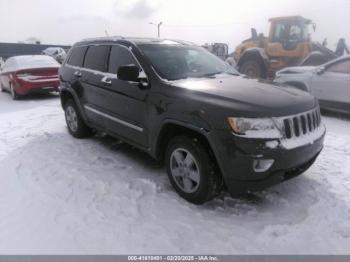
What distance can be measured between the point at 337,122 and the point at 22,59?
9.88 m

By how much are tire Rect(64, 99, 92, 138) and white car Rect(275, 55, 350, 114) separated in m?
5.60

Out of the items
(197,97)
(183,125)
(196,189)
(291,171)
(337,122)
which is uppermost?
(197,97)

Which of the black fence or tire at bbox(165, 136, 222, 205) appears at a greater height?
tire at bbox(165, 136, 222, 205)

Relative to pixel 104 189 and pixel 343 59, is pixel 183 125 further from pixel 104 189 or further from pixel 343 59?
pixel 343 59

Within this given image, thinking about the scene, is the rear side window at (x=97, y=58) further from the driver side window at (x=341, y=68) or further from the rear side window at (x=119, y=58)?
the driver side window at (x=341, y=68)

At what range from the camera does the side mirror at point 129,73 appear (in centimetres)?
357

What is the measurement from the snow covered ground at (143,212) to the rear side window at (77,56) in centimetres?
163

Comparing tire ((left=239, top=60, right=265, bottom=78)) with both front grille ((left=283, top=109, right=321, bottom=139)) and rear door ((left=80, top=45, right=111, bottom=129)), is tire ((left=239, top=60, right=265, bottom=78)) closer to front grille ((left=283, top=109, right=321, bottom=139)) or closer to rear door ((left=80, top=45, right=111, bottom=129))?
rear door ((left=80, top=45, right=111, bottom=129))

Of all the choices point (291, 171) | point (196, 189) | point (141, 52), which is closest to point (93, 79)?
point (141, 52)

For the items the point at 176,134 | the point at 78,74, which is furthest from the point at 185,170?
the point at 78,74

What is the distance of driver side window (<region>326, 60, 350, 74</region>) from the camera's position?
7232 millimetres

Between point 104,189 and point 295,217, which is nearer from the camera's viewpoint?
point 295,217

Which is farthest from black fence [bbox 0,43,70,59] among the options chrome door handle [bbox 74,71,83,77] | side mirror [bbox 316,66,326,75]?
side mirror [bbox 316,66,326,75]

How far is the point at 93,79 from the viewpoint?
4766 millimetres
